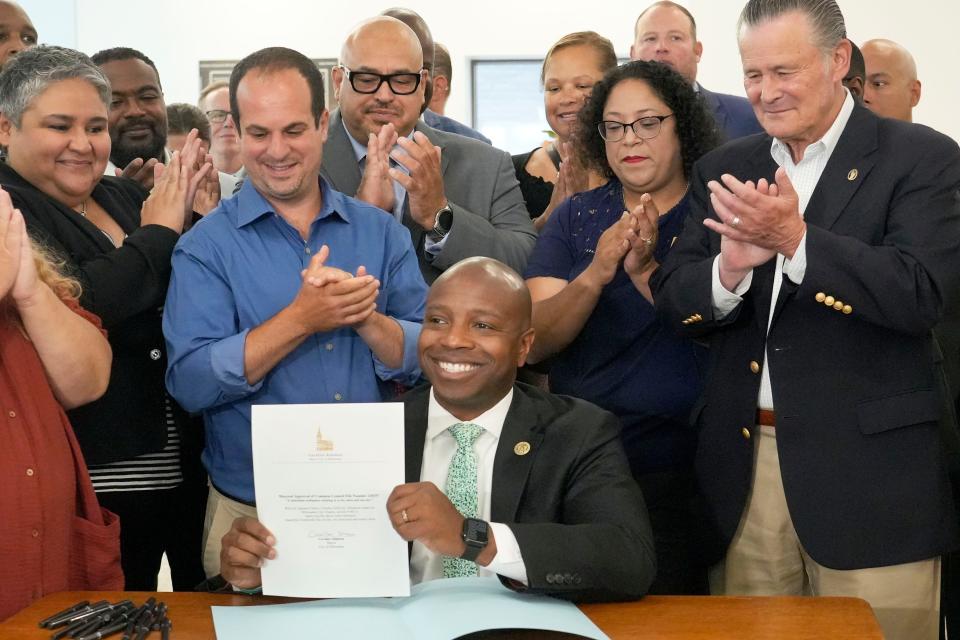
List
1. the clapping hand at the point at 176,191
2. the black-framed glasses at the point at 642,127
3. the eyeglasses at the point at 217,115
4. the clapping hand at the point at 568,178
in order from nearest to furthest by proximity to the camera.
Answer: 1. the clapping hand at the point at 176,191
2. the black-framed glasses at the point at 642,127
3. the clapping hand at the point at 568,178
4. the eyeglasses at the point at 217,115

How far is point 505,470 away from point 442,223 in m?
1.08

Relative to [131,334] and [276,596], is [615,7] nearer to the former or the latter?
[131,334]

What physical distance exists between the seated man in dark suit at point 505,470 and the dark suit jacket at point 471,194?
0.76 metres

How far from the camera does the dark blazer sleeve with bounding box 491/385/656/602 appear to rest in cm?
205

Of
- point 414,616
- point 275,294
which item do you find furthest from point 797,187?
point 414,616

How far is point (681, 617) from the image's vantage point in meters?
2.00

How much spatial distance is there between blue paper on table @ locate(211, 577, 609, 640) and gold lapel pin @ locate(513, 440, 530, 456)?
0.35 metres

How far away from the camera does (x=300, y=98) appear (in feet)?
9.30

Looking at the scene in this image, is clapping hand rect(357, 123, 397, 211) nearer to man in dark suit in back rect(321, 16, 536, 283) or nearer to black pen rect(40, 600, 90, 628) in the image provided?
man in dark suit in back rect(321, 16, 536, 283)

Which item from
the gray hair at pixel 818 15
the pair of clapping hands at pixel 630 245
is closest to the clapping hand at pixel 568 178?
the pair of clapping hands at pixel 630 245

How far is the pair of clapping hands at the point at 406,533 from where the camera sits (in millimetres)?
1945

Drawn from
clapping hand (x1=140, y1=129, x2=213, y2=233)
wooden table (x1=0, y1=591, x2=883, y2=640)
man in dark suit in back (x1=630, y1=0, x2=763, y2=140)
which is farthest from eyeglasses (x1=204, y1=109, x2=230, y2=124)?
wooden table (x1=0, y1=591, x2=883, y2=640)

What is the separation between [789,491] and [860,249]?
57 cm

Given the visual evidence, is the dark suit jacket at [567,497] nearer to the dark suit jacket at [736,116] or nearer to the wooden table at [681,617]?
the wooden table at [681,617]
